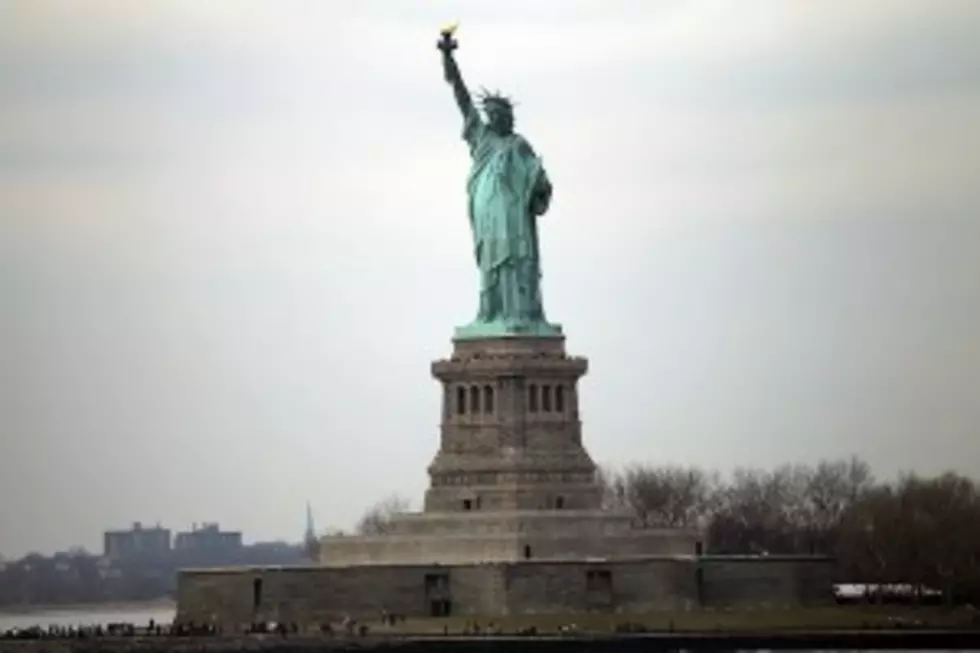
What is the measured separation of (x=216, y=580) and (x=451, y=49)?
17.2 m

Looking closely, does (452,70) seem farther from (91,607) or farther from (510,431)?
(91,607)

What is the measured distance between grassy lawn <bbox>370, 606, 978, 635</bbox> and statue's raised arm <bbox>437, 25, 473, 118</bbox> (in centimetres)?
1697

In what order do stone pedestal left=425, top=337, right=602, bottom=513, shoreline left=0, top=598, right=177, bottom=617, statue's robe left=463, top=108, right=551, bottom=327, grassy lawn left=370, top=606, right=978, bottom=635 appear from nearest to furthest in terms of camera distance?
grassy lawn left=370, top=606, right=978, bottom=635 < stone pedestal left=425, top=337, right=602, bottom=513 < statue's robe left=463, top=108, right=551, bottom=327 < shoreline left=0, top=598, right=177, bottom=617

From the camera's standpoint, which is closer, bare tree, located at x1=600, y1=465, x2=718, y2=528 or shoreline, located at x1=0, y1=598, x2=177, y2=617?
bare tree, located at x1=600, y1=465, x2=718, y2=528

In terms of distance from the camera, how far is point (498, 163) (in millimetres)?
105938

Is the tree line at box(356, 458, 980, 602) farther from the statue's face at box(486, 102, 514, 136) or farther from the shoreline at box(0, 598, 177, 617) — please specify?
the shoreline at box(0, 598, 177, 617)

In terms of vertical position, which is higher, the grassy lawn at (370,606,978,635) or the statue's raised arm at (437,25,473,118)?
the statue's raised arm at (437,25,473,118)

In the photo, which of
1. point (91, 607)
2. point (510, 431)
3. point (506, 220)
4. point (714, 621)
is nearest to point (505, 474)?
point (510, 431)

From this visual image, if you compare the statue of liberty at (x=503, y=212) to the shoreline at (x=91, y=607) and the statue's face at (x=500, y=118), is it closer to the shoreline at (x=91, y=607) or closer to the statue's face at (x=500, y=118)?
the statue's face at (x=500, y=118)

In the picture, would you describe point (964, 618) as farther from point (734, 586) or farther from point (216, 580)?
point (216, 580)

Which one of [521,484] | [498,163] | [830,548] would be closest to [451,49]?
[498,163]

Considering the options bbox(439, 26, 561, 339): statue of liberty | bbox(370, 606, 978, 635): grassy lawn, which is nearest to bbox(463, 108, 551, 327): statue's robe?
bbox(439, 26, 561, 339): statue of liberty

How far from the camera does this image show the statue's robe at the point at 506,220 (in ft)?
347

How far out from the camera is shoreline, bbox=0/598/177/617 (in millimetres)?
172500
